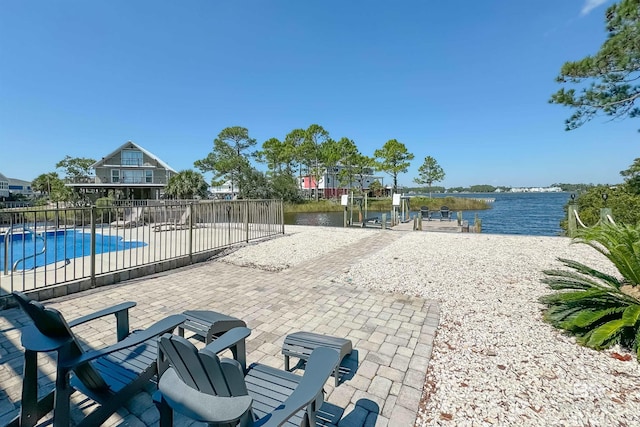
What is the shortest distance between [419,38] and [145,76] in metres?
14.1

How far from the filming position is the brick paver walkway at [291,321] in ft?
6.75

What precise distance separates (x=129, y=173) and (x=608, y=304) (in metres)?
39.2

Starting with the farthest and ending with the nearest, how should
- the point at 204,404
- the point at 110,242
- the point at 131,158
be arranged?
the point at 131,158 < the point at 110,242 < the point at 204,404

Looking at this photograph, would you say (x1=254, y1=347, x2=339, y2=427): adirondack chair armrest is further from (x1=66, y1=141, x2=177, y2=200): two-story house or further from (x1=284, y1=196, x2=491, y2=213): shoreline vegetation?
(x1=66, y1=141, x2=177, y2=200): two-story house

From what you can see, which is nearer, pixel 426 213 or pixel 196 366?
pixel 196 366

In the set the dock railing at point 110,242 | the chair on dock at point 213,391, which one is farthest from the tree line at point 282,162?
the chair on dock at point 213,391

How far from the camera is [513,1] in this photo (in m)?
9.27

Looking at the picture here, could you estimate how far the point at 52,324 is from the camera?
1.55 metres

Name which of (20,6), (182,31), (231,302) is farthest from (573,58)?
(20,6)

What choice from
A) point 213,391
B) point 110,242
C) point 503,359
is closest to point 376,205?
point 110,242

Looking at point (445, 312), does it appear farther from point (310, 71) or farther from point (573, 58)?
point (310, 71)

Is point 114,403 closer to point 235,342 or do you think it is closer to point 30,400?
point 30,400

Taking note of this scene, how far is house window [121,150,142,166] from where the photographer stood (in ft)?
106

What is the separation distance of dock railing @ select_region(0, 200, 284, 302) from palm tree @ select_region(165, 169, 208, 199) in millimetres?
18220
